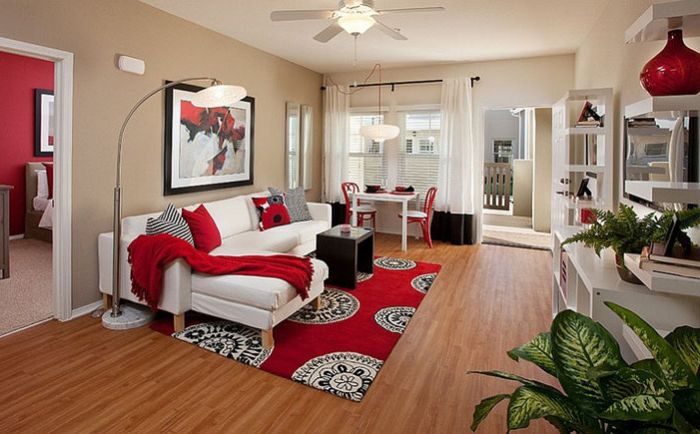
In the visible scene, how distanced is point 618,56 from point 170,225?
3.88m

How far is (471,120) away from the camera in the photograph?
618 cm

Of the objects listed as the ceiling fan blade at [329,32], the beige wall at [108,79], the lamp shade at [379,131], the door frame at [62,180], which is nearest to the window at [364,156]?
the lamp shade at [379,131]

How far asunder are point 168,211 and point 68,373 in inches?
57.1

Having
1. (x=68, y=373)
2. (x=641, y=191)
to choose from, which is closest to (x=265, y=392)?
(x=68, y=373)

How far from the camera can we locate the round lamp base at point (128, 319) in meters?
3.11

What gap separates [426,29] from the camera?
14.9 ft

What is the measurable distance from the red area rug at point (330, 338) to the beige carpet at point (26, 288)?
102cm

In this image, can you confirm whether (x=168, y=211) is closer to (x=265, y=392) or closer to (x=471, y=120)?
(x=265, y=392)

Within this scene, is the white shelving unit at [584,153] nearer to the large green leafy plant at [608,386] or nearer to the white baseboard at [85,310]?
the large green leafy plant at [608,386]

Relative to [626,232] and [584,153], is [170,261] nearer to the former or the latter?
[626,232]

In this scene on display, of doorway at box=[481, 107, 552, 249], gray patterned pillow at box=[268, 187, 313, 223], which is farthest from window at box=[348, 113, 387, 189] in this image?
doorway at box=[481, 107, 552, 249]

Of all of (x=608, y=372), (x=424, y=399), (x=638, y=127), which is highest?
(x=638, y=127)

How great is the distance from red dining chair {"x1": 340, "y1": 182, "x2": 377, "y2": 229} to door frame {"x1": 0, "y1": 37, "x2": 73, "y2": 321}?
149 inches

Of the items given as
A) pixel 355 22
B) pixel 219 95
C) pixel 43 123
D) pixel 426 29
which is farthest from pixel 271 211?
pixel 43 123
